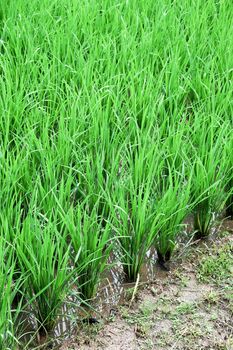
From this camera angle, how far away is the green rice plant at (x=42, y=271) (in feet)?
6.11

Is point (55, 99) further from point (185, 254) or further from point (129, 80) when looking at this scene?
point (185, 254)

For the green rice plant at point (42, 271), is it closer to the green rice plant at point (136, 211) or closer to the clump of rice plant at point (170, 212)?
Result: the green rice plant at point (136, 211)

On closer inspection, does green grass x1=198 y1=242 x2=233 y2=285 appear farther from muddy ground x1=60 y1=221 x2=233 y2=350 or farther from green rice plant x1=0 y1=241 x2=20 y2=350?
green rice plant x1=0 y1=241 x2=20 y2=350

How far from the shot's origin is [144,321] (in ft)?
6.56

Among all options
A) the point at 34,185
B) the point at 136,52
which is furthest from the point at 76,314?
the point at 136,52

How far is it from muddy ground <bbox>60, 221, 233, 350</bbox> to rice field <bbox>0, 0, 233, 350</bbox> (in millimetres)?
85

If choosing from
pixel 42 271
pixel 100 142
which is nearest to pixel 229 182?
pixel 100 142

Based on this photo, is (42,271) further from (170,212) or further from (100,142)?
(100,142)

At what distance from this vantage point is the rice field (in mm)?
1952

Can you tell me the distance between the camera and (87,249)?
202 centimetres

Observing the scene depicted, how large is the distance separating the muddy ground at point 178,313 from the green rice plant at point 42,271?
11 cm

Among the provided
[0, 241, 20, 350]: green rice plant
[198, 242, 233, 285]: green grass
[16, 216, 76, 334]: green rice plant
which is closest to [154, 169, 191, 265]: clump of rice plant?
[198, 242, 233, 285]: green grass

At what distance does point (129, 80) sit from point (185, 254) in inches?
33.7

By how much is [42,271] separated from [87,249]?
0.20 metres
